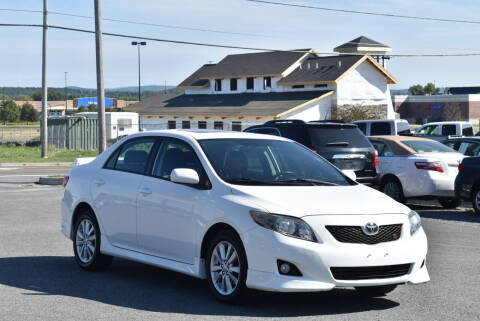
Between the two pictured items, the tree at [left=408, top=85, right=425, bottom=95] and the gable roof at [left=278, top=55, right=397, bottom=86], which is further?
the tree at [left=408, top=85, right=425, bottom=95]

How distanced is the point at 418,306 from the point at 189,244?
7.48ft

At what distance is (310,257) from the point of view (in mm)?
7344

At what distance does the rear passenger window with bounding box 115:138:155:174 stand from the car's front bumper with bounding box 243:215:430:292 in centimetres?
226

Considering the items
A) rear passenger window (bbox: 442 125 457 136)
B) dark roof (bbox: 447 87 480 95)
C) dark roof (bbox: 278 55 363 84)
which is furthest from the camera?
dark roof (bbox: 447 87 480 95)

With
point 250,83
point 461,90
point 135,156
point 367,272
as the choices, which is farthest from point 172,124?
point 461,90

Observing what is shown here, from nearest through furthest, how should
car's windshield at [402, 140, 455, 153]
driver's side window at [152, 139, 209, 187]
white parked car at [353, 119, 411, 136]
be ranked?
driver's side window at [152, 139, 209, 187]
car's windshield at [402, 140, 455, 153]
white parked car at [353, 119, 411, 136]

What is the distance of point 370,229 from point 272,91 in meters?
67.7

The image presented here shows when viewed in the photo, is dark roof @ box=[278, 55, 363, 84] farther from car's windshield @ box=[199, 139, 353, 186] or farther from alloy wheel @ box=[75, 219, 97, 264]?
car's windshield @ box=[199, 139, 353, 186]

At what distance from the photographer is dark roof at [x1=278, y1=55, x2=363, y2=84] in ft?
232

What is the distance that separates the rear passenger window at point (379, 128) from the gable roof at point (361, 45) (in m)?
57.5

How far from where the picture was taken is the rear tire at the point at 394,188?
1789 cm

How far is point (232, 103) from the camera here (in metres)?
73.6

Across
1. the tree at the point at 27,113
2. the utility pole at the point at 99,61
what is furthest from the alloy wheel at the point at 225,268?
the tree at the point at 27,113

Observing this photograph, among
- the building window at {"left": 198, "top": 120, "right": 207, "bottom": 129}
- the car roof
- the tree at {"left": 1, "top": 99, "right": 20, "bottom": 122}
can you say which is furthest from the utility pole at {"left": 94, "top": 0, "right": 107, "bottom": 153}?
the tree at {"left": 1, "top": 99, "right": 20, "bottom": 122}
